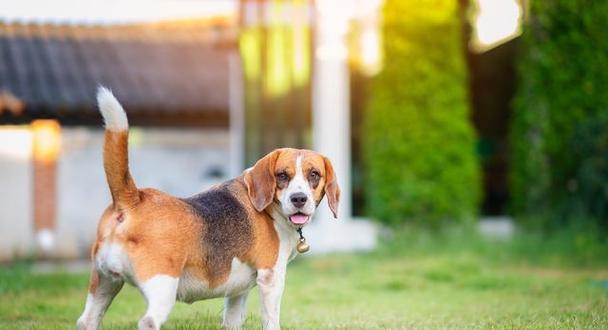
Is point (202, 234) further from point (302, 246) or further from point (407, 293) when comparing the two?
point (407, 293)

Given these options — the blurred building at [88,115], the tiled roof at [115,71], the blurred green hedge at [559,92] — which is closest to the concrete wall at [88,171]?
the blurred building at [88,115]

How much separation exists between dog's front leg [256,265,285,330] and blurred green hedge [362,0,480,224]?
6.90 metres

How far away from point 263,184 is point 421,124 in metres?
7.15

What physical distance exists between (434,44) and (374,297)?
16.6 ft

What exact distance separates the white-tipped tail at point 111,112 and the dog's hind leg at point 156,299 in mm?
812

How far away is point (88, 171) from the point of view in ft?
67.5

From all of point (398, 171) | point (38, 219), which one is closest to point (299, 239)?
point (398, 171)

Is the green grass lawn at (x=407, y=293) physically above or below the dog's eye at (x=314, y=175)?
below

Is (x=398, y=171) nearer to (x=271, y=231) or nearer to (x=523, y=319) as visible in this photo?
(x=523, y=319)

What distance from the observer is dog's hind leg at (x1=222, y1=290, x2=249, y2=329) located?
542cm

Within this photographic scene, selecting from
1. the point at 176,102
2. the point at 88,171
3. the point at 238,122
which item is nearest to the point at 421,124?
the point at 238,122

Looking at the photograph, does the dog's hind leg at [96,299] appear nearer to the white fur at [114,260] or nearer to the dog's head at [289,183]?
the white fur at [114,260]

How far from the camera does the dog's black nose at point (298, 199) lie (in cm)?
492

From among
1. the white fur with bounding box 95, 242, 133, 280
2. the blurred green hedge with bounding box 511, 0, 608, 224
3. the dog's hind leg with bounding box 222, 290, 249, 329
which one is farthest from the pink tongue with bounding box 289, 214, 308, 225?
the blurred green hedge with bounding box 511, 0, 608, 224
